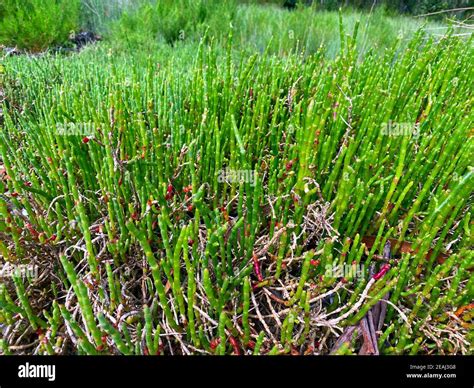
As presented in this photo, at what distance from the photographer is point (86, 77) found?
213cm

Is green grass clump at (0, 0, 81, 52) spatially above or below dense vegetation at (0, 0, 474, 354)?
above

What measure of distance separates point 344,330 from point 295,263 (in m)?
0.21

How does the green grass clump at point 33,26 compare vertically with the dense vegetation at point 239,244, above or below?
above

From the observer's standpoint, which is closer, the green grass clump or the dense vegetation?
the dense vegetation

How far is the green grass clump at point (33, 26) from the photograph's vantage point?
3898mm

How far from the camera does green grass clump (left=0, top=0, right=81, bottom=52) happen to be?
3898mm

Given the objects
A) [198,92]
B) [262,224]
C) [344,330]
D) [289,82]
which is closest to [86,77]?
[198,92]

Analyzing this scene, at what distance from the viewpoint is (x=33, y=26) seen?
391 cm

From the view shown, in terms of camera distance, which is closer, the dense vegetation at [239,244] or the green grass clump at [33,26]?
the dense vegetation at [239,244]

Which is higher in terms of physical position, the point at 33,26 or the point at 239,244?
the point at 33,26

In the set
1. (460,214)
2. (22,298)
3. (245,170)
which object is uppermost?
(245,170)

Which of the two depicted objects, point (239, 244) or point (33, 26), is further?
point (33, 26)
